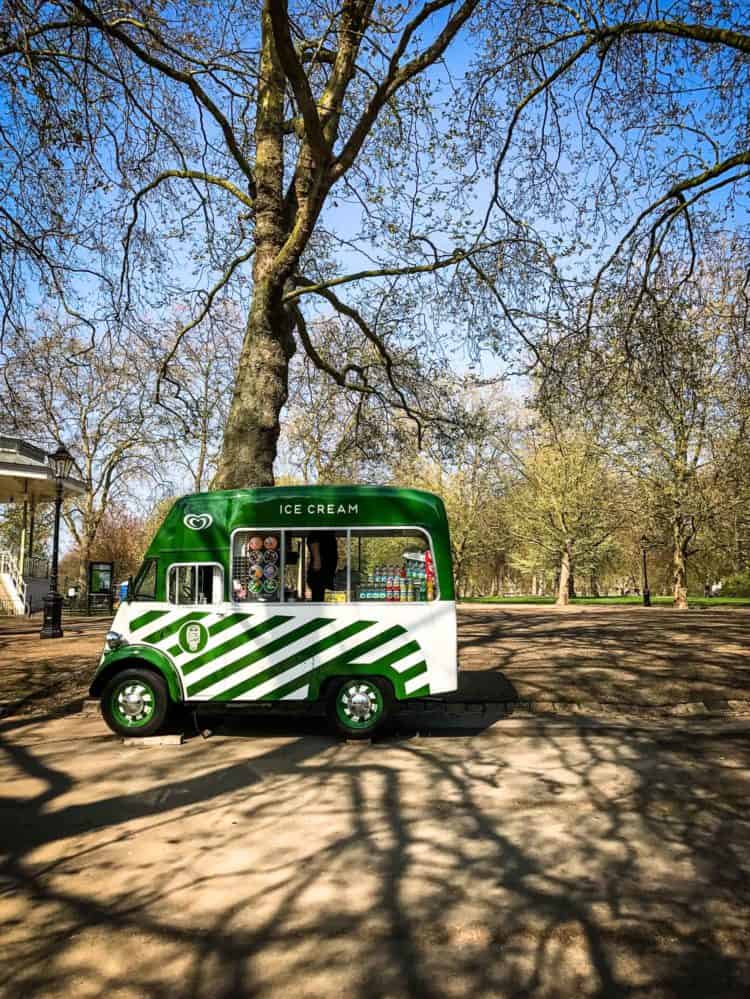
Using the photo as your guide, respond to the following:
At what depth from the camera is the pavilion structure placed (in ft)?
84.6

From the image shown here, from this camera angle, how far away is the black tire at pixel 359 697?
8.96m

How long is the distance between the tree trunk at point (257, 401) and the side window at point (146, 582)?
302 cm

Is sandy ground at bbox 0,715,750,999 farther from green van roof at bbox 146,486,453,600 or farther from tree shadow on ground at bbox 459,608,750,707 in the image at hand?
tree shadow on ground at bbox 459,608,750,707

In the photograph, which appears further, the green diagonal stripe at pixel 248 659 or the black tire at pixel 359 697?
the green diagonal stripe at pixel 248 659

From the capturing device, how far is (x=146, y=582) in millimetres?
9578

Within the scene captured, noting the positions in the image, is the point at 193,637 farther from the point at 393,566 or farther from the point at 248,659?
the point at 393,566

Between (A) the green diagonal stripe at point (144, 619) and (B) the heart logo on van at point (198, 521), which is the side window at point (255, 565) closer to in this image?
(B) the heart logo on van at point (198, 521)

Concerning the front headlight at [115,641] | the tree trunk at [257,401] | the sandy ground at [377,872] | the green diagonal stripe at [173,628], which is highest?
the tree trunk at [257,401]

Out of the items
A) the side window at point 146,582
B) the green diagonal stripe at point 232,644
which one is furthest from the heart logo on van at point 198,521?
the green diagonal stripe at point 232,644

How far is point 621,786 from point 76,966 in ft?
15.8

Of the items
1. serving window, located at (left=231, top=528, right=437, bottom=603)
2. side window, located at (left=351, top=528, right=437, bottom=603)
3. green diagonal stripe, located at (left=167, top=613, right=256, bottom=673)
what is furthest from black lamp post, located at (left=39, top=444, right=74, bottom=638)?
side window, located at (left=351, top=528, right=437, bottom=603)

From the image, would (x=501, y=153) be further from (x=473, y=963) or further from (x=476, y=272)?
(x=473, y=963)

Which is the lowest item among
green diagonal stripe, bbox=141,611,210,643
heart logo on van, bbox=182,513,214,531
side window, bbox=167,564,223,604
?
green diagonal stripe, bbox=141,611,210,643

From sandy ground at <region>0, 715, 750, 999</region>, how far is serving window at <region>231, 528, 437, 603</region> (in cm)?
186
